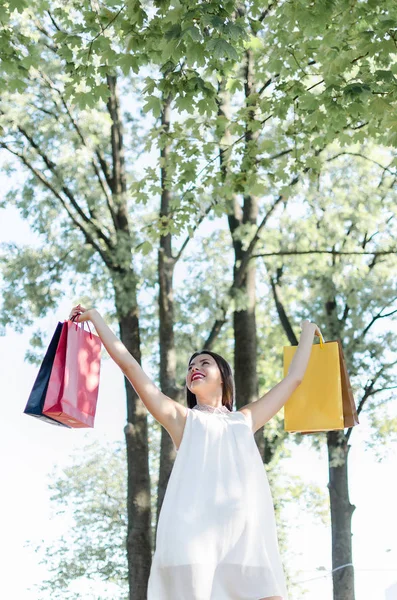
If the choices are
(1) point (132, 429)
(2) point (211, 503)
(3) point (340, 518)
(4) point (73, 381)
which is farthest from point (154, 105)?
(3) point (340, 518)

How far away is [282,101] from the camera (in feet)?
25.1

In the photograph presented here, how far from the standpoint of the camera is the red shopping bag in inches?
166

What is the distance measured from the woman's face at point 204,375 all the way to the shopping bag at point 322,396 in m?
0.42

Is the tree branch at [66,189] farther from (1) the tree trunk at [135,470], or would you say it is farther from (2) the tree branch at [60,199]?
(1) the tree trunk at [135,470]

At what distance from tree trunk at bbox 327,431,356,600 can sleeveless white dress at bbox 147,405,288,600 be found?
1166cm

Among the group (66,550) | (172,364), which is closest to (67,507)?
(66,550)

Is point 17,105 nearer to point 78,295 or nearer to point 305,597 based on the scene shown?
point 78,295

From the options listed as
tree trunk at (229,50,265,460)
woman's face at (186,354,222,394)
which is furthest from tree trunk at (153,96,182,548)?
woman's face at (186,354,222,394)

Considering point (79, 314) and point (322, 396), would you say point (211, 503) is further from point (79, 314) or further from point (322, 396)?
point (79, 314)

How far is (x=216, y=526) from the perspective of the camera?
3471mm

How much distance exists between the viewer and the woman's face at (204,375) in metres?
4.06

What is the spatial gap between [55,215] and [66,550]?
12493 mm

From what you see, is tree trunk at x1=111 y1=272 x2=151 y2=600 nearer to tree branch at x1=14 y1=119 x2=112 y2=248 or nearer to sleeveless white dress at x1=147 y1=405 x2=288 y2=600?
tree branch at x1=14 y1=119 x2=112 y2=248

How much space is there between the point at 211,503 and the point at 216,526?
0.30ft
